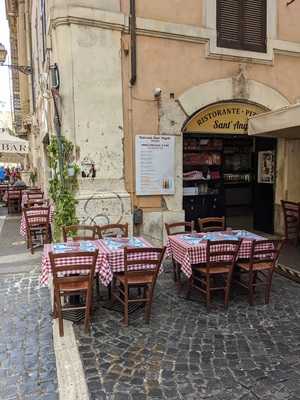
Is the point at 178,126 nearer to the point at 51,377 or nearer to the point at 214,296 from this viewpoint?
the point at 214,296

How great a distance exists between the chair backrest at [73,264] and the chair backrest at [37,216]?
404 centimetres

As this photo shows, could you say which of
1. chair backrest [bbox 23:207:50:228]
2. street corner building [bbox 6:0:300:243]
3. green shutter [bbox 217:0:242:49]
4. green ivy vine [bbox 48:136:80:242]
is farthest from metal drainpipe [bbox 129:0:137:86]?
chair backrest [bbox 23:207:50:228]

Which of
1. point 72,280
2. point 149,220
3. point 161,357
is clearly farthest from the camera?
point 149,220

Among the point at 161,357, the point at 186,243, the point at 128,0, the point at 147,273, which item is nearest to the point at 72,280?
the point at 147,273

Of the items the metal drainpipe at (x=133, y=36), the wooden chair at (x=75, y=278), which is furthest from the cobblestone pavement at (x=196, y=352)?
the metal drainpipe at (x=133, y=36)

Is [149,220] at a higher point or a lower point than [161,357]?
higher

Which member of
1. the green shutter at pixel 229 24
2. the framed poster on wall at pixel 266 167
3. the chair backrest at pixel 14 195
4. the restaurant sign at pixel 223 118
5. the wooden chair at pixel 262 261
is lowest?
the wooden chair at pixel 262 261

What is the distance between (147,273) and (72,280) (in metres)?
0.91

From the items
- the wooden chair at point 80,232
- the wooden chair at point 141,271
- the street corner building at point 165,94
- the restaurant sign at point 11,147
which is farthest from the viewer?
the restaurant sign at point 11,147

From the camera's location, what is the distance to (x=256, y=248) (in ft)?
15.9

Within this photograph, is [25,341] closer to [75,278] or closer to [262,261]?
[75,278]

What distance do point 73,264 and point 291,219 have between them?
5.81m

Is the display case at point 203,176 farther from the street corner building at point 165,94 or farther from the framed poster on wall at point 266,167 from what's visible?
the framed poster on wall at point 266,167

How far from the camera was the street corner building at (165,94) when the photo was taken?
6.37m
